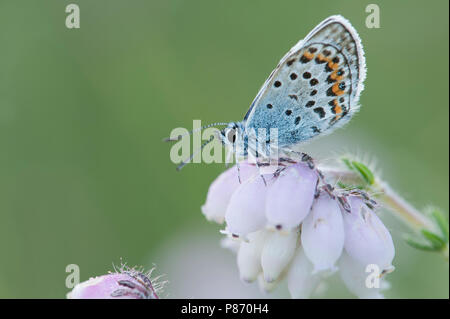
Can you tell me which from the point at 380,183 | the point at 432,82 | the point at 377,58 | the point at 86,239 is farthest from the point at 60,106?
the point at 380,183

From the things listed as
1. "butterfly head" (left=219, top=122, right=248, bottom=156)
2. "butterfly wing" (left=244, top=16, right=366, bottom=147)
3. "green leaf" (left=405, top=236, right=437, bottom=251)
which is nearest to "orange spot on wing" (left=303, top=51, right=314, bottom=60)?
"butterfly wing" (left=244, top=16, right=366, bottom=147)

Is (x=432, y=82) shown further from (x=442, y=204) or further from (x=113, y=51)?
(x=113, y=51)

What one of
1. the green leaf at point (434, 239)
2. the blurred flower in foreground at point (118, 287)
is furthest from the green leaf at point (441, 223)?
the blurred flower in foreground at point (118, 287)

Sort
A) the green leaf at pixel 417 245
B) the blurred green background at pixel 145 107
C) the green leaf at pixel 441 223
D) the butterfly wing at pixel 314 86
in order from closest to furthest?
the butterfly wing at pixel 314 86, the green leaf at pixel 417 245, the green leaf at pixel 441 223, the blurred green background at pixel 145 107

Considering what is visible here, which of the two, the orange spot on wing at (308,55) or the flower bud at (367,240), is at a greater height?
the orange spot on wing at (308,55)

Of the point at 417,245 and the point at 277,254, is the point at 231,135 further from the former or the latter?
the point at 417,245

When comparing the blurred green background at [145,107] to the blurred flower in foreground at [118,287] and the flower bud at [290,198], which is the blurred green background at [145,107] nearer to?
the blurred flower in foreground at [118,287]
